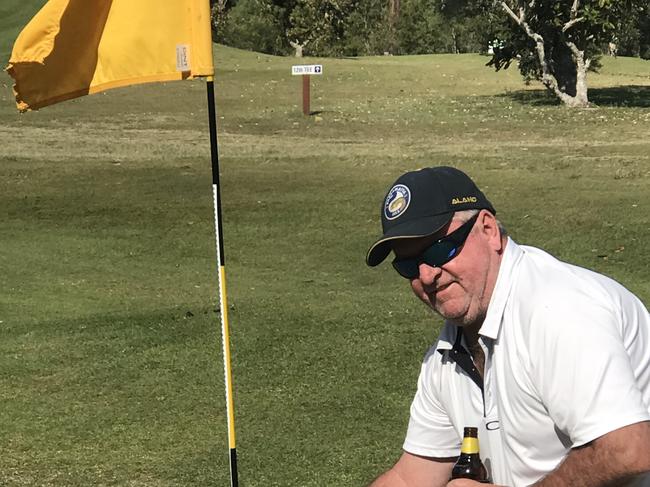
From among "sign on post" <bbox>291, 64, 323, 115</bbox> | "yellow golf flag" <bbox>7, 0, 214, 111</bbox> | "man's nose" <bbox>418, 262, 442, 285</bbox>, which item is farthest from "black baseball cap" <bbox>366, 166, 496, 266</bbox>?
"sign on post" <bbox>291, 64, 323, 115</bbox>

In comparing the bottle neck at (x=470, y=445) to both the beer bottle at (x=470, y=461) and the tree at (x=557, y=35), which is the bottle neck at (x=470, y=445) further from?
the tree at (x=557, y=35)

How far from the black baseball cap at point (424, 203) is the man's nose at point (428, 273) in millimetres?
106

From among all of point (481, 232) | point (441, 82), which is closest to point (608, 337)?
point (481, 232)

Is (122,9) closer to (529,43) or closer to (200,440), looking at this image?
(200,440)

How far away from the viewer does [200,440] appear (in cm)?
596

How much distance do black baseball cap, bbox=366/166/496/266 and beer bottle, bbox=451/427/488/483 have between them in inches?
21.9

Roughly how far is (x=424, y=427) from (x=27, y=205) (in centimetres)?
1232

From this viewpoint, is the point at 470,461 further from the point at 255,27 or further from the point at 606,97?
the point at 255,27

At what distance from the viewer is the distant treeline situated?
73.2 m

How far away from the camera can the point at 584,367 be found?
2447 mm

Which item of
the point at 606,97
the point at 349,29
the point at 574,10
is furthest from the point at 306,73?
the point at 349,29

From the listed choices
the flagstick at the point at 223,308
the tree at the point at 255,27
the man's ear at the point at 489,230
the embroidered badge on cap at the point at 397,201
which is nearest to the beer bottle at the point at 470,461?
the man's ear at the point at 489,230

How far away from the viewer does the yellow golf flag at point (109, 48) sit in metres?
5.11

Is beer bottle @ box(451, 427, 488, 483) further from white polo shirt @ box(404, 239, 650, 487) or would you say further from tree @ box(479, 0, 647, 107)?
tree @ box(479, 0, 647, 107)
